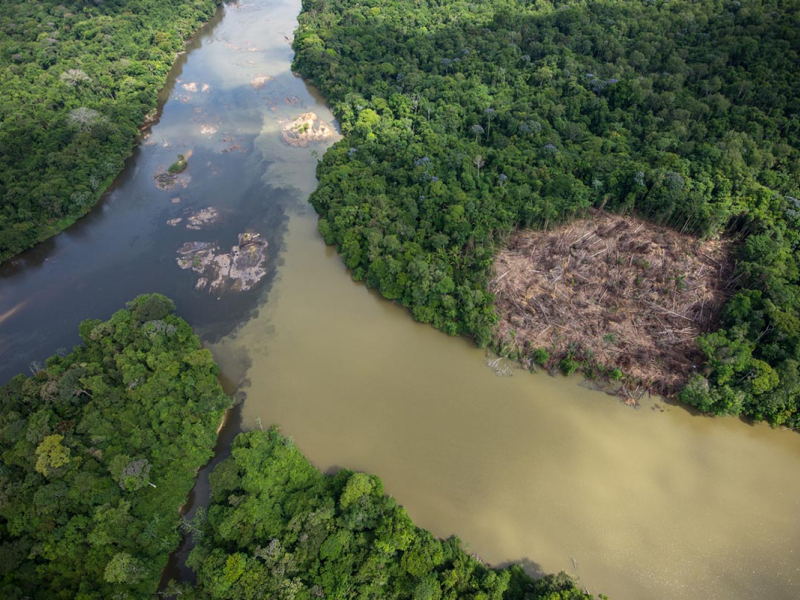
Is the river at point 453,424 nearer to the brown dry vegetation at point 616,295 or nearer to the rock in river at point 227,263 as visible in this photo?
the rock in river at point 227,263

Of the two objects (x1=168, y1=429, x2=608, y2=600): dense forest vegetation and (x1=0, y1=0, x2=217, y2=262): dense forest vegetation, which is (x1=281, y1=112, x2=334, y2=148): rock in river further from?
(x1=168, y1=429, x2=608, y2=600): dense forest vegetation

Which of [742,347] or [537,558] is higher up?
[742,347]

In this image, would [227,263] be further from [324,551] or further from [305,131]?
[324,551]

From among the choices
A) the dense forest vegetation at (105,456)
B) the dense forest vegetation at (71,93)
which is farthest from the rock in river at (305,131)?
the dense forest vegetation at (105,456)

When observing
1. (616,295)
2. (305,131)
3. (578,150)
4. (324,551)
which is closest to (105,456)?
(324,551)

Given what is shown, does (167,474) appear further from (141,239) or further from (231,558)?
(141,239)

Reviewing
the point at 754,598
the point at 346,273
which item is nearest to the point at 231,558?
the point at 346,273

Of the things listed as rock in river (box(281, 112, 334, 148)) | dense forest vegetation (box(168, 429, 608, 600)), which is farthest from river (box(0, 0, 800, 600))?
rock in river (box(281, 112, 334, 148))
